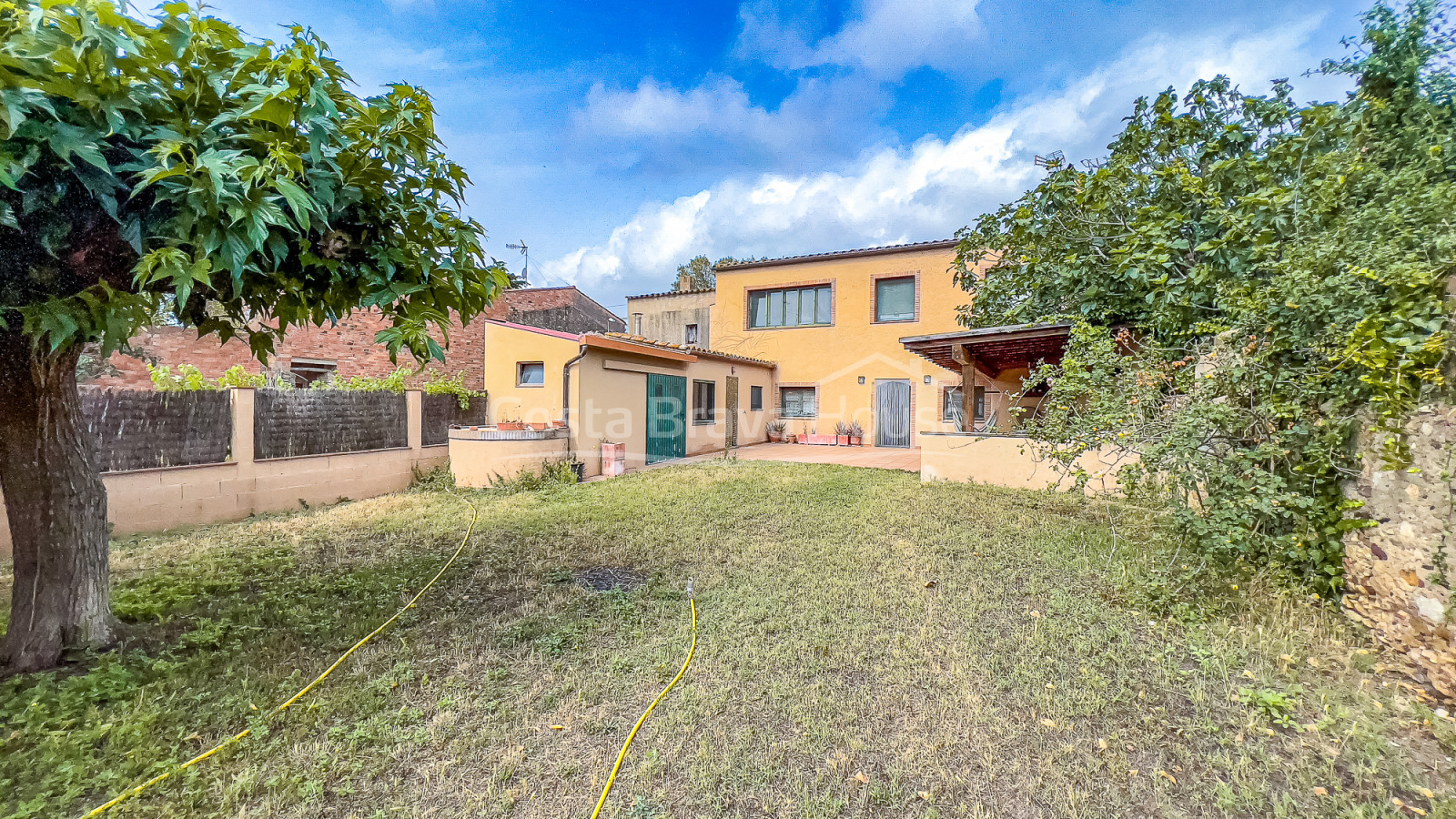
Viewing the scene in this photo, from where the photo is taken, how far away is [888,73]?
11016mm

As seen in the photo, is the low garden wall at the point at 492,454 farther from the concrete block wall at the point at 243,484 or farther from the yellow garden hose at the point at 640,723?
the yellow garden hose at the point at 640,723

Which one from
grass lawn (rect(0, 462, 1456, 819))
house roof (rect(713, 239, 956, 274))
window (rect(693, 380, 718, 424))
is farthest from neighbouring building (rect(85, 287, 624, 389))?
house roof (rect(713, 239, 956, 274))

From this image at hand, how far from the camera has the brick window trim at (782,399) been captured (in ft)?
52.0

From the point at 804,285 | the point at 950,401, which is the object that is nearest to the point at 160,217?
the point at 950,401

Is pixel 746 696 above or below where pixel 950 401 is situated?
below

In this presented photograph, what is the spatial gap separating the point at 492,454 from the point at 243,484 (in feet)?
9.82

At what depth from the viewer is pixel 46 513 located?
→ 2.90 m

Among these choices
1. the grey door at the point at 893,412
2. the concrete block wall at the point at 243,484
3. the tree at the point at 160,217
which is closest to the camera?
the tree at the point at 160,217

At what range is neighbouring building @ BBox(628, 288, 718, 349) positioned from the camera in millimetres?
18250

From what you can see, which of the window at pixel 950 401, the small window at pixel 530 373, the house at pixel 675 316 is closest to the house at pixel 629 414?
the small window at pixel 530 373

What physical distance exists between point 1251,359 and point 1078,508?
3.69m

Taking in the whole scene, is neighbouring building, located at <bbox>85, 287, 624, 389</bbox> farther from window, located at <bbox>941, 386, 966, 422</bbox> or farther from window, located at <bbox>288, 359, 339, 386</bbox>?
window, located at <bbox>941, 386, 966, 422</bbox>

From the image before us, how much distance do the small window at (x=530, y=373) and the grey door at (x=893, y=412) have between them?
9235 millimetres

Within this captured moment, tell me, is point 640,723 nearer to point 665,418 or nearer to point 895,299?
point 665,418
